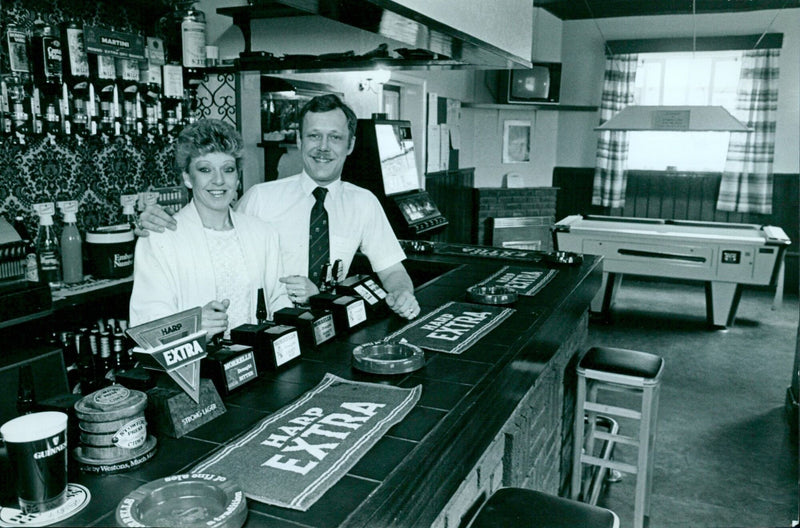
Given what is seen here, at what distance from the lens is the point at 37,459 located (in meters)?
1.06

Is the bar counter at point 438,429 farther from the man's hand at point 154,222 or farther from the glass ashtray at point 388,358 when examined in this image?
the man's hand at point 154,222

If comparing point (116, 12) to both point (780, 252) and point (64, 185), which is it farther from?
point (780, 252)

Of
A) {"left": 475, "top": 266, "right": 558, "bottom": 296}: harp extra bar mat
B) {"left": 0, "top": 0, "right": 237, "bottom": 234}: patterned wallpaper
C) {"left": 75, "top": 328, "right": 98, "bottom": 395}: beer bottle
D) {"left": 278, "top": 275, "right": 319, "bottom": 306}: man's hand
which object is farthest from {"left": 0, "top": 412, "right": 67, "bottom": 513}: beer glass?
{"left": 0, "top": 0, "right": 237, "bottom": 234}: patterned wallpaper

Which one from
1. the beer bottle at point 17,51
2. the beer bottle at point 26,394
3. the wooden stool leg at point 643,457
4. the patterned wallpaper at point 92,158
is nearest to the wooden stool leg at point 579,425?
the wooden stool leg at point 643,457

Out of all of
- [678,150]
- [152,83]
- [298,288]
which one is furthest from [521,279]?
[678,150]

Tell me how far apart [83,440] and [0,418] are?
161cm

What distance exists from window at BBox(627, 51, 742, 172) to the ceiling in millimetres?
534

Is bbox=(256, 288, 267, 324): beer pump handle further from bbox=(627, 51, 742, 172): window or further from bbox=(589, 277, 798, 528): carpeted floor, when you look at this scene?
bbox=(627, 51, 742, 172): window

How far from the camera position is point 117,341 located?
2896 mm

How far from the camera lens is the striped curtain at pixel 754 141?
7.62m

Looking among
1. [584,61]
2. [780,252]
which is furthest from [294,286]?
[584,61]

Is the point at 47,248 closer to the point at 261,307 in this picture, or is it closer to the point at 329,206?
the point at 329,206

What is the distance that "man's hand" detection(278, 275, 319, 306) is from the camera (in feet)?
7.29

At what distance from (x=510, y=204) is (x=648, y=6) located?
2.75 meters
